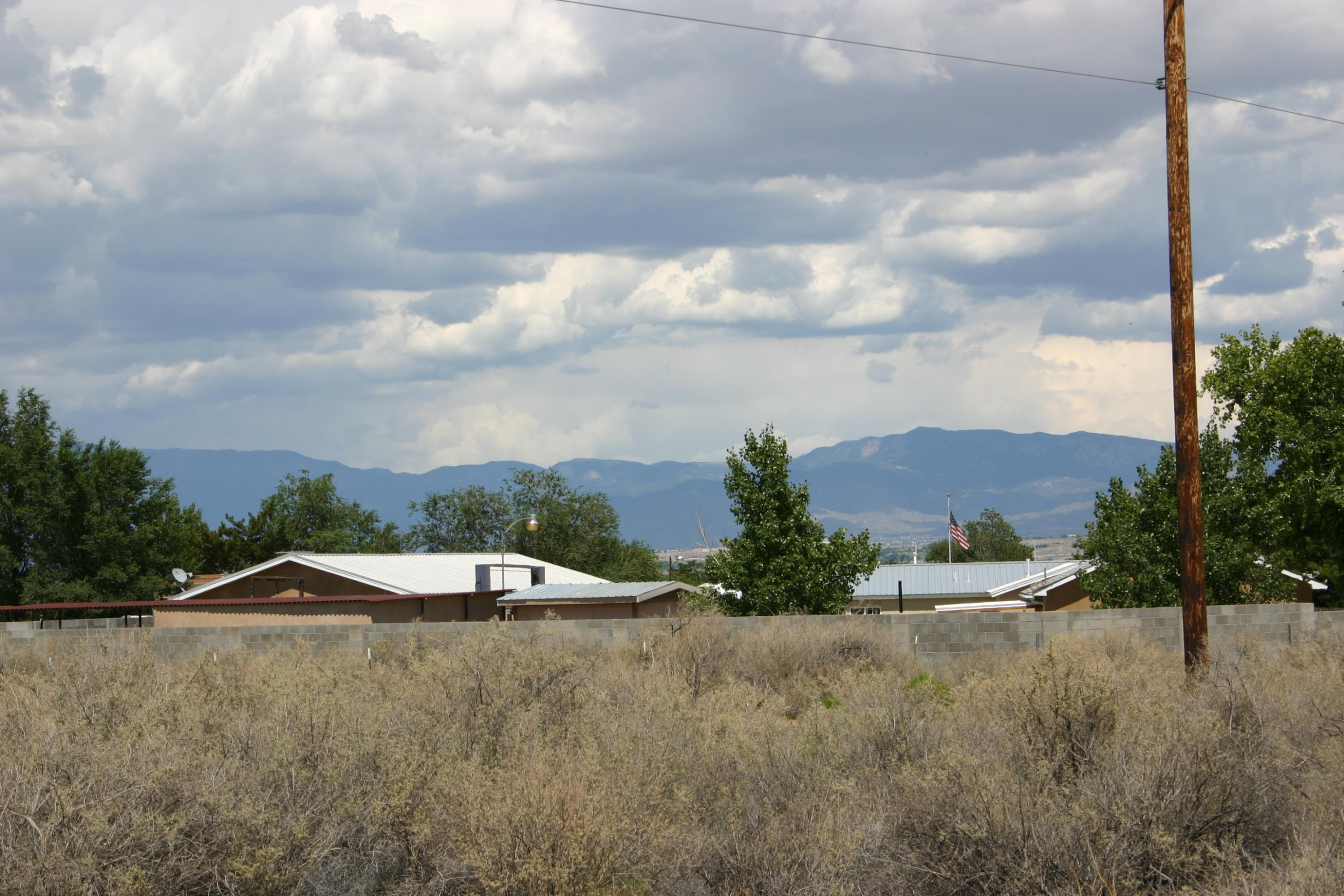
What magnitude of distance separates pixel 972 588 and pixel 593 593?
53.6ft

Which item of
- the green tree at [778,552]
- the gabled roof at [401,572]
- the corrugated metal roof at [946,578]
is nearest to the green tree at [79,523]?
the gabled roof at [401,572]

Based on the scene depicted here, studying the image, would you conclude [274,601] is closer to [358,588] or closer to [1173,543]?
[358,588]

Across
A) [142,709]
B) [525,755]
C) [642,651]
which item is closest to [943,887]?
[525,755]

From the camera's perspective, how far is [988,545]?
13088cm

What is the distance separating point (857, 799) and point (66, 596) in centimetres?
5744

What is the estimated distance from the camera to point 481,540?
98062mm

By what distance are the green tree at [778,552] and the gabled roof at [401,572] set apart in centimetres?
1096

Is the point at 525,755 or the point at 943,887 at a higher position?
the point at 525,755

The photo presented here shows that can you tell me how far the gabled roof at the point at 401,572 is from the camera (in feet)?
112

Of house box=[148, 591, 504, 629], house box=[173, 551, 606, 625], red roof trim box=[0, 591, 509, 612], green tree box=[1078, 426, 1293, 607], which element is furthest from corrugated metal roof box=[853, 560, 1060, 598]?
red roof trim box=[0, 591, 509, 612]

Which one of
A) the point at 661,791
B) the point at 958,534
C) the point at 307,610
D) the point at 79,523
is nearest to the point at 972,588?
the point at 958,534

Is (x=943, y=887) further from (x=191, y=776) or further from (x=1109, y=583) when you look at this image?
(x=1109, y=583)

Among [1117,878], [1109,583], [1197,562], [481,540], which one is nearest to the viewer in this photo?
[1117,878]

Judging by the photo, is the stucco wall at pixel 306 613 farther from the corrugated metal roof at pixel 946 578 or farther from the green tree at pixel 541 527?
the green tree at pixel 541 527
